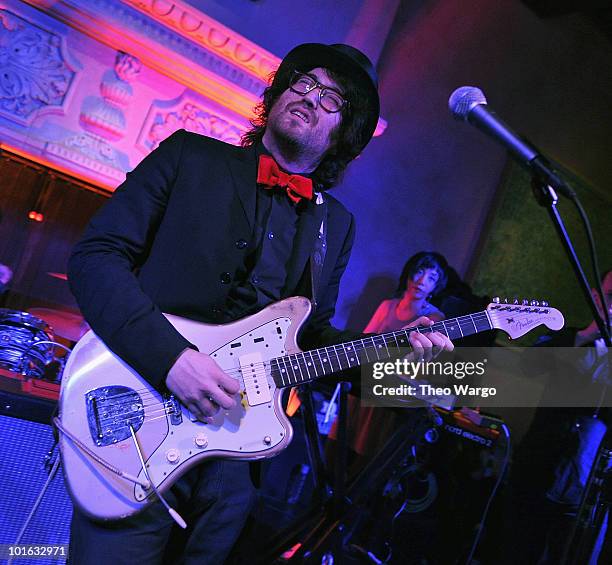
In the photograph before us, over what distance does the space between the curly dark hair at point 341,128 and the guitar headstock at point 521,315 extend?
3.08ft

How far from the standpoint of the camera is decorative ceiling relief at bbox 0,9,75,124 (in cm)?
384

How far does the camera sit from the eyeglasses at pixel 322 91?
2240mm

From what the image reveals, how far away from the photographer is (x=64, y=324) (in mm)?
3391

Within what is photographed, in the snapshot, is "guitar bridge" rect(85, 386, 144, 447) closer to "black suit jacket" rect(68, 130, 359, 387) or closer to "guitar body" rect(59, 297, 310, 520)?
"guitar body" rect(59, 297, 310, 520)

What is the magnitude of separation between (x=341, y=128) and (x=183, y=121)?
2540mm

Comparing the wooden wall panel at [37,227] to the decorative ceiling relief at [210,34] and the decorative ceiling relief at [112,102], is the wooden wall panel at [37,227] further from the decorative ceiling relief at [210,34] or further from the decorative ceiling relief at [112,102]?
the decorative ceiling relief at [210,34]

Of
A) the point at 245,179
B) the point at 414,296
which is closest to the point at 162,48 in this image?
the point at 245,179

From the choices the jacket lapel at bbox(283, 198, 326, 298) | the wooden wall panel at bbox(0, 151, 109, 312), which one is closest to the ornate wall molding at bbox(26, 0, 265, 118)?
the wooden wall panel at bbox(0, 151, 109, 312)

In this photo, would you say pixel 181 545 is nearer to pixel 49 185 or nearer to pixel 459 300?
pixel 49 185

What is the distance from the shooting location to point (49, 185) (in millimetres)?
4137

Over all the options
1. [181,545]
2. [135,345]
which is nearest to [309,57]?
[135,345]

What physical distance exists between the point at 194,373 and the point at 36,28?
363cm

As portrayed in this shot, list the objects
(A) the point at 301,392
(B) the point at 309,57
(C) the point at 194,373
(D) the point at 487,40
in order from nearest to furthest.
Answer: (C) the point at 194,373
(B) the point at 309,57
(A) the point at 301,392
(D) the point at 487,40

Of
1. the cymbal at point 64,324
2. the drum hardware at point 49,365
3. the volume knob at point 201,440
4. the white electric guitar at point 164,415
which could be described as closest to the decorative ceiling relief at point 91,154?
the cymbal at point 64,324
